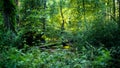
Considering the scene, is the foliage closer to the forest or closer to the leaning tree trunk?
the forest

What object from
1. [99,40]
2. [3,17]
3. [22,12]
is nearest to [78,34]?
[99,40]

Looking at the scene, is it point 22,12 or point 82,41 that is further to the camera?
point 22,12

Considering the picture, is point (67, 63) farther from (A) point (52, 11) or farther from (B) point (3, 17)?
(A) point (52, 11)

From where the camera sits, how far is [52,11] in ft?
80.3

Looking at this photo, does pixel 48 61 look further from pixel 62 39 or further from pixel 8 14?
pixel 62 39

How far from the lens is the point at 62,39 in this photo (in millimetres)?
15656

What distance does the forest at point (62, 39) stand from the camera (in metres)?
7.02

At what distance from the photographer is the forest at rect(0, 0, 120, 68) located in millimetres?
7023

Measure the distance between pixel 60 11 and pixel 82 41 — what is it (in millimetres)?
16269

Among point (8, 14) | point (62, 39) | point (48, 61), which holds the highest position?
point (8, 14)

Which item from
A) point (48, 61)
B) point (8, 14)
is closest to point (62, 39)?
point (8, 14)

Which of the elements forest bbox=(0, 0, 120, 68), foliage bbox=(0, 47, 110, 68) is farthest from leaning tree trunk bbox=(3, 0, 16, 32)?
foliage bbox=(0, 47, 110, 68)

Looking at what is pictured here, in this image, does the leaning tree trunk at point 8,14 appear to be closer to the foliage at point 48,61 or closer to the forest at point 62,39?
the forest at point 62,39

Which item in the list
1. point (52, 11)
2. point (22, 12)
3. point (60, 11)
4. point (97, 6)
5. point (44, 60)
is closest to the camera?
point (44, 60)
